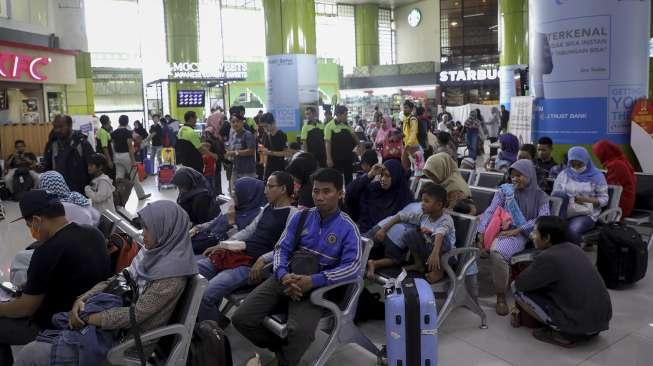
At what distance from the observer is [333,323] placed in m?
3.32

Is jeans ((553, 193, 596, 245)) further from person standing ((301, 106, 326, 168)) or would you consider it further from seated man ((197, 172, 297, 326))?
person standing ((301, 106, 326, 168))

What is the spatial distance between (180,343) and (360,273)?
1127 millimetres

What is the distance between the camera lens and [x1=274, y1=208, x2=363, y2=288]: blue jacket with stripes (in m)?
3.28

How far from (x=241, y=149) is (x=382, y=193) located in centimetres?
422

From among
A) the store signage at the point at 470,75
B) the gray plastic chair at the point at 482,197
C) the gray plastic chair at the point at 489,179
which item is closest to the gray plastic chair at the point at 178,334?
the gray plastic chair at the point at 482,197

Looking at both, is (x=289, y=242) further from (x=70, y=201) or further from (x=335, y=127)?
(x=335, y=127)

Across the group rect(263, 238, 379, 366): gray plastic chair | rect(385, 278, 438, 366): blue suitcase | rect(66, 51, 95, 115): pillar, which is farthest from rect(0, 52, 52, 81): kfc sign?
rect(385, 278, 438, 366): blue suitcase

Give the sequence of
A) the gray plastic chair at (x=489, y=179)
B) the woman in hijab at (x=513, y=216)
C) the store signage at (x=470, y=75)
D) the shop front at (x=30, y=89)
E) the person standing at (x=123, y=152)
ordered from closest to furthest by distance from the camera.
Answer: the woman in hijab at (x=513, y=216), the gray plastic chair at (x=489, y=179), the person standing at (x=123, y=152), the shop front at (x=30, y=89), the store signage at (x=470, y=75)

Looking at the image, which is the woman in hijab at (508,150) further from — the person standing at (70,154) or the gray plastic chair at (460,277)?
the person standing at (70,154)

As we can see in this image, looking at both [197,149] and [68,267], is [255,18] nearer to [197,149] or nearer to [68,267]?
[197,149]

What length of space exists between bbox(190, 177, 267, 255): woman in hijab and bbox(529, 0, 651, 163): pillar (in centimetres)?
433

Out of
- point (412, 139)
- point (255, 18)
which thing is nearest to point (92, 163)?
point (412, 139)

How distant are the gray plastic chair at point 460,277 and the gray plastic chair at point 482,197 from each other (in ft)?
4.98

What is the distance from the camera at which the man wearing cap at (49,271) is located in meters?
2.79
